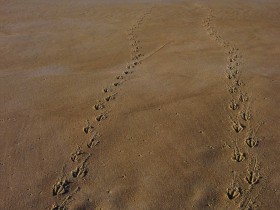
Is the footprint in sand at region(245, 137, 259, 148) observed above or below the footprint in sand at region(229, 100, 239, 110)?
below

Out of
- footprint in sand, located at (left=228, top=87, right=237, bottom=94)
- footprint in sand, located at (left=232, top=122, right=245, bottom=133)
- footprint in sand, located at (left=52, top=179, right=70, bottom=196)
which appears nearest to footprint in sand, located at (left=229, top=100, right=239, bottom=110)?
footprint in sand, located at (left=228, top=87, right=237, bottom=94)

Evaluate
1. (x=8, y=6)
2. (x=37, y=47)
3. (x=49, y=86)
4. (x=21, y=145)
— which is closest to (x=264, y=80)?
(x=49, y=86)

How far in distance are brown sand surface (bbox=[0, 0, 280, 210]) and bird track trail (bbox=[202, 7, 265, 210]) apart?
2 cm

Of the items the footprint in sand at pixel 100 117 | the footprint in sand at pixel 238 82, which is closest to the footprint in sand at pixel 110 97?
the footprint in sand at pixel 100 117

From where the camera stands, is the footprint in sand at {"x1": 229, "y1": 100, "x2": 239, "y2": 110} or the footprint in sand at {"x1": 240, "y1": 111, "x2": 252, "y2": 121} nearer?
the footprint in sand at {"x1": 240, "y1": 111, "x2": 252, "y2": 121}

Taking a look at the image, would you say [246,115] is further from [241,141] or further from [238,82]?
[238,82]

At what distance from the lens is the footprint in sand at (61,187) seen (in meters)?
4.90

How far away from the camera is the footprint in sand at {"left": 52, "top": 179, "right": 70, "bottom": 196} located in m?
4.90

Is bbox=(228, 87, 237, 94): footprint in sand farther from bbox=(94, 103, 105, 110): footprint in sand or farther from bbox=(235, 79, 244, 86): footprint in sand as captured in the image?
bbox=(94, 103, 105, 110): footprint in sand

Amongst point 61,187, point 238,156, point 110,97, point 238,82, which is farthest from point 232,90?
point 61,187

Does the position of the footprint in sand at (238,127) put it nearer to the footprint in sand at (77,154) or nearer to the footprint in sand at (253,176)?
the footprint in sand at (253,176)

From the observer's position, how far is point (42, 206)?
4.70 m

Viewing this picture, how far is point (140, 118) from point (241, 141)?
1.83 metres

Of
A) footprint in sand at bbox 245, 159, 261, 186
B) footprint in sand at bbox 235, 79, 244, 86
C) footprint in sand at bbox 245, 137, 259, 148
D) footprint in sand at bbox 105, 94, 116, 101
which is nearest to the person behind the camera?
footprint in sand at bbox 245, 159, 261, 186
